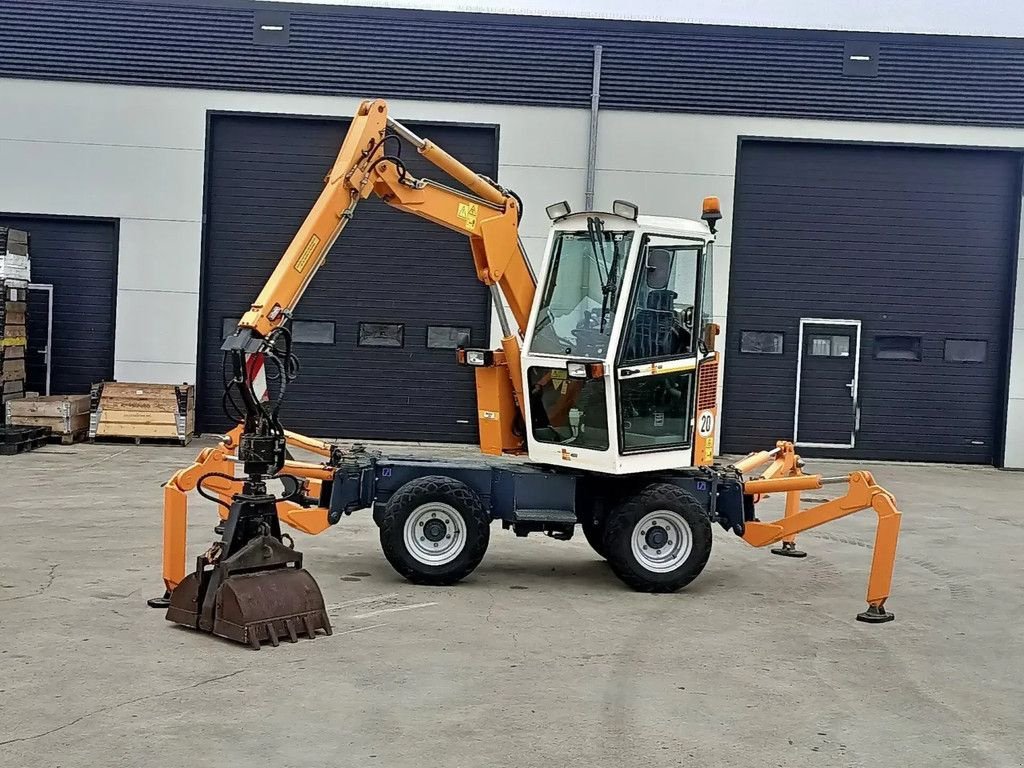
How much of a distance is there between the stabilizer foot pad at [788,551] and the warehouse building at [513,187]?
7.62 metres

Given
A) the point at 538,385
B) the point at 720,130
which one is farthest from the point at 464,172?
the point at 720,130

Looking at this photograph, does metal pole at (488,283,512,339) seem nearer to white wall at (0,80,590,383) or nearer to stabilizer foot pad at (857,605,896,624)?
stabilizer foot pad at (857,605,896,624)

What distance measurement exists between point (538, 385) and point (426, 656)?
2957 millimetres

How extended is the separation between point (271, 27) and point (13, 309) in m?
5.77

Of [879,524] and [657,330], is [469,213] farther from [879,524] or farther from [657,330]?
[879,524]

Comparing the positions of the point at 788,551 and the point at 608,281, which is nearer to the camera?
the point at 608,281

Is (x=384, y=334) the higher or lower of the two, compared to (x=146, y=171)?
lower

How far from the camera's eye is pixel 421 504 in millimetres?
9180

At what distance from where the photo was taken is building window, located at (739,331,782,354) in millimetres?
19219

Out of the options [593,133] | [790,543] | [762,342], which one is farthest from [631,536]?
[593,133]

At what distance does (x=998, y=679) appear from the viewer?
7.52m

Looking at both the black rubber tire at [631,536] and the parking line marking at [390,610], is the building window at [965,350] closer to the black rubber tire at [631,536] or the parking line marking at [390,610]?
the black rubber tire at [631,536]

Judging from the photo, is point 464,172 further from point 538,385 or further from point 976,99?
point 976,99

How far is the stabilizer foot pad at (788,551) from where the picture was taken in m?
11.5
